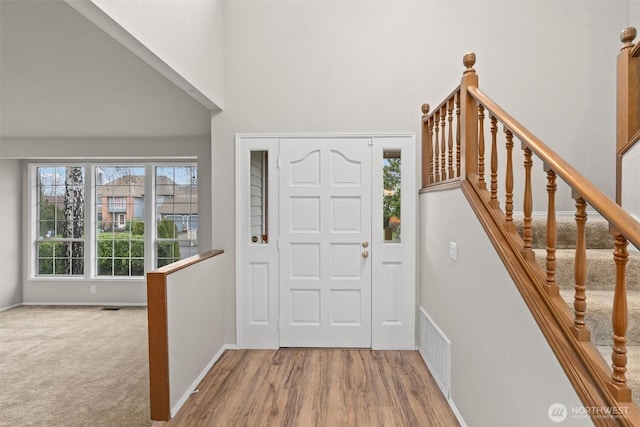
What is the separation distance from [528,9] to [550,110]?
1.02 metres

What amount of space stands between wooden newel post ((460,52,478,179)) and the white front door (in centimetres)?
133

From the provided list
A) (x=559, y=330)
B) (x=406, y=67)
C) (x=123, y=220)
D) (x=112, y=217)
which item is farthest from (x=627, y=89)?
(x=112, y=217)

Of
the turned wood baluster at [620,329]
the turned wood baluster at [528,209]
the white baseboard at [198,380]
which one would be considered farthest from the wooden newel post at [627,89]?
the white baseboard at [198,380]

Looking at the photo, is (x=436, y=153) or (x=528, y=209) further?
(x=436, y=153)

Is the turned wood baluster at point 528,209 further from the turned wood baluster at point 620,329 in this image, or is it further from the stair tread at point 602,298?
the turned wood baluster at point 620,329

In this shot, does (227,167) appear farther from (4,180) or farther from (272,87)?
(4,180)

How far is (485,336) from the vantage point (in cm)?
203

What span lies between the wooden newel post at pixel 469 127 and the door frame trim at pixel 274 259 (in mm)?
1213

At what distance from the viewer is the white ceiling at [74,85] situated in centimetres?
301

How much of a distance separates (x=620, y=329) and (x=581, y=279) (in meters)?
0.22

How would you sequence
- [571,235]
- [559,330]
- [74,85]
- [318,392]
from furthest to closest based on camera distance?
1. [74,85]
2. [318,392]
3. [571,235]
4. [559,330]

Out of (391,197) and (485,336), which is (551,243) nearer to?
(485,336)

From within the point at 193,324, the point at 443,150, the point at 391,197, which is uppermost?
the point at 443,150

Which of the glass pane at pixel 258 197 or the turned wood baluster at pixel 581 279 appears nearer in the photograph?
the turned wood baluster at pixel 581 279
